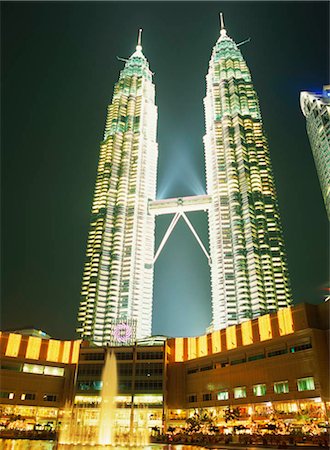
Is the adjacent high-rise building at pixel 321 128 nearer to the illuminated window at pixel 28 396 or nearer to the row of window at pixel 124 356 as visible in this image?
the row of window at pixel 124 356

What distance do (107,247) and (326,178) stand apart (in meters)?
98.7

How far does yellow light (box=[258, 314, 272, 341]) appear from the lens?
79625 millimetres

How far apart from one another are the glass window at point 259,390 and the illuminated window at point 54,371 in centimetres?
5154

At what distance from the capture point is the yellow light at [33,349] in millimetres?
99312

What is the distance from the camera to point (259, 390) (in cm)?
7812

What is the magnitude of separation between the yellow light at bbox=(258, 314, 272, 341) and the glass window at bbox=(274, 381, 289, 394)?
28.4ft

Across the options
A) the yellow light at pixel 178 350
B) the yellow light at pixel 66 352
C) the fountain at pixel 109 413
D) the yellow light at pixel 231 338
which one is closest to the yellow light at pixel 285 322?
the yellow light at pixel 231 338

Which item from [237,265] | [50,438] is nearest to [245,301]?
[237,265]

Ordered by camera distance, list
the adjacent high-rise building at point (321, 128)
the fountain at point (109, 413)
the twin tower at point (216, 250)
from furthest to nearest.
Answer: the twin tower at point (216, 250)
the adjacent high-rise building at point (321, 128)
the fountain at point (109, 413)

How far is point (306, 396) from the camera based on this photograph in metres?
68.6

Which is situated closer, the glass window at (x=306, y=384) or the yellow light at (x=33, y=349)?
the glass window at (x=306, y=384)

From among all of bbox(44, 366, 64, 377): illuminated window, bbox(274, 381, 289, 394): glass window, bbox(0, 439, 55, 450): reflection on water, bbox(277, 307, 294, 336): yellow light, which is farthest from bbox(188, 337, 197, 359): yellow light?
bbox(0, 439, 55, 450): reflection on water

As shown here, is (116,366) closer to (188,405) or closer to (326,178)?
(188,405)

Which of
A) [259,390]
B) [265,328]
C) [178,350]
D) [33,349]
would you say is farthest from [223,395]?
[33,349]
